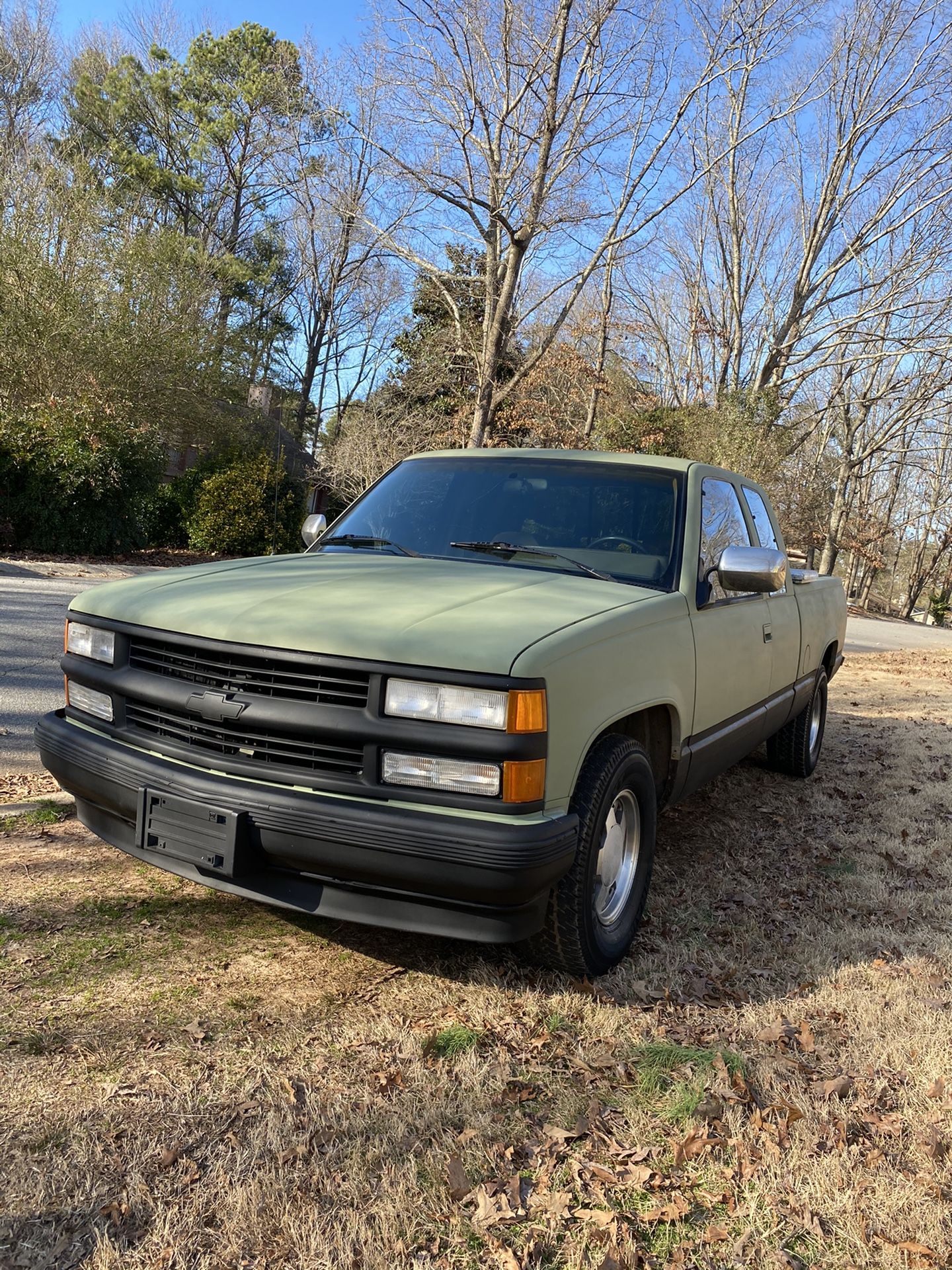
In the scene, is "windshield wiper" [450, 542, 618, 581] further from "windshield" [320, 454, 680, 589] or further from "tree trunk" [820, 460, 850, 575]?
"tree trunk" [820, 460, 850, 575]

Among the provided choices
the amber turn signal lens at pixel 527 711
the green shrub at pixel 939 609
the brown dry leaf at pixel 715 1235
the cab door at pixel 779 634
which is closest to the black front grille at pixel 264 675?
the amber turn signal lens at pixel 527 711

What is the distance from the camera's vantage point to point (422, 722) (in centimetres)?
257

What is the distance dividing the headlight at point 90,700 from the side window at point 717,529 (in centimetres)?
228

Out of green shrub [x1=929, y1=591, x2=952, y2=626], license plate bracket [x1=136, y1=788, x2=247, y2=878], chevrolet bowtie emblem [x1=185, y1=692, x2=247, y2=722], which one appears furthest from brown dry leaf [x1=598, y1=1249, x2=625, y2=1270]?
green shrub [x1=929, y1=591, x2=952, y2=626]

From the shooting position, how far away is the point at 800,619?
5.61 m

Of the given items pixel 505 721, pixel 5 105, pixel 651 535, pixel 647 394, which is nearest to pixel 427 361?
pixel 647 394

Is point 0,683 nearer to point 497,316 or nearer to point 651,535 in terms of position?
point 651,535

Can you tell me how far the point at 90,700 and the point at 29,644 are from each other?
5228mm

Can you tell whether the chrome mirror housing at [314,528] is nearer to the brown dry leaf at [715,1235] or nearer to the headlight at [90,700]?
the headlight at [90,700]

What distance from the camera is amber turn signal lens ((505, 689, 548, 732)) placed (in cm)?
251

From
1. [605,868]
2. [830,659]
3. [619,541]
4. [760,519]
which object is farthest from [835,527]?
[605,868]

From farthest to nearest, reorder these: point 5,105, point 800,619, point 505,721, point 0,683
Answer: point 5,105 → point 0,683 → point 800,619 → point 505,721

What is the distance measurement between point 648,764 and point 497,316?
512 inches

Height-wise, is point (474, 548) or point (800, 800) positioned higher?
point (474, 548)
